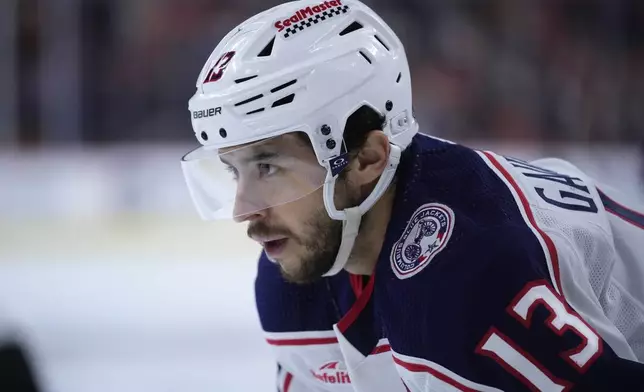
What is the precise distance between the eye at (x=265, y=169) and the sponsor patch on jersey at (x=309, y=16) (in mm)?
232

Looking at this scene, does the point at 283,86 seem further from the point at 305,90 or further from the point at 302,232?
the point at 302,232

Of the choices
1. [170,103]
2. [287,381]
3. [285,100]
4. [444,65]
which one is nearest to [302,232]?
[285,100]

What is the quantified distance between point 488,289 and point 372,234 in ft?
1.26

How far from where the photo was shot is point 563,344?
1319 millimetres

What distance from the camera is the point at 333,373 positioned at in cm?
190

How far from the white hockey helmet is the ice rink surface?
4.49 ft

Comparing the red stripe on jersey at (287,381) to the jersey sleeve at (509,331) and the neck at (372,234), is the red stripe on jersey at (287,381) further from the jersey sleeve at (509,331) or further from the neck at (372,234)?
the jersey sleeve at (509,331)

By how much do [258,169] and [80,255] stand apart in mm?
3430

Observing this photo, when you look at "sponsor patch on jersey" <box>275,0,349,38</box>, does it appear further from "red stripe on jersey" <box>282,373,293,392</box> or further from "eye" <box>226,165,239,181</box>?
"red stripe on jersey" <box>282,373,293,392</box>

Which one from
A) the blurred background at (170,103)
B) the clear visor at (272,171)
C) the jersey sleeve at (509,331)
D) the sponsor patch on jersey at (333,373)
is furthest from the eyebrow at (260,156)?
the blurred background at (170,103)

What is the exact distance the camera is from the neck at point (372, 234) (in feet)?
5.60

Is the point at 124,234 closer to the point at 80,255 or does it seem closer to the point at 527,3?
the point at 80,255

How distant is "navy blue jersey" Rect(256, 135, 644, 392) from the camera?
1.33 m

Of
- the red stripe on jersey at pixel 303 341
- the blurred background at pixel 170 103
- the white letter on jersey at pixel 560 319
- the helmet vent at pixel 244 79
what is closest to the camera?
the white letter on jersey at pixel 560 319
